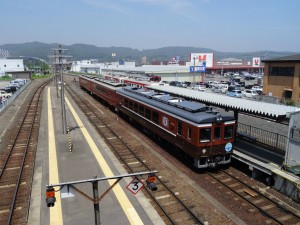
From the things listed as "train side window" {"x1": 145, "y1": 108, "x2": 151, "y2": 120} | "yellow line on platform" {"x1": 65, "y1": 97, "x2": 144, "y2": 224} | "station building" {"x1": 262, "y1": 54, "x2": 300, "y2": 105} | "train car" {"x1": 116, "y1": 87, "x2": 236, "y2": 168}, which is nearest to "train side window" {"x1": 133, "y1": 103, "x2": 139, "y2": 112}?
"train side window" {"x1": 145, "y1": 108, "x2": 151, "y2": 120}

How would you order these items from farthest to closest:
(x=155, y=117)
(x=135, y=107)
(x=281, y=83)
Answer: (x=281, y=83)
(x=135, y=107)
(x=155, y=117)

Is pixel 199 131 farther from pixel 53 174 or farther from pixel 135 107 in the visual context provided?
pixel 135 107

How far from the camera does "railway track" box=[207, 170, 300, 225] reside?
10672 millimetres

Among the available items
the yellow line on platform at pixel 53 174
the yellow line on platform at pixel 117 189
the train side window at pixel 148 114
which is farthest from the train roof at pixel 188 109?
the yellow line on platform at pixel 53 174

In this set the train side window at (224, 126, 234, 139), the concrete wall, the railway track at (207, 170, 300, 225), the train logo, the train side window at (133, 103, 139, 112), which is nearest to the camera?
the railway track at (207, 170, 300, 225)

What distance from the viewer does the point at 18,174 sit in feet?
49.4

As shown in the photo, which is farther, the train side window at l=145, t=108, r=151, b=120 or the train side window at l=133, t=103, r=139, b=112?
the train side window at l=133, t=103, r=139, b=112

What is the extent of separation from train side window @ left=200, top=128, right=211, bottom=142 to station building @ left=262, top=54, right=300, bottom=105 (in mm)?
29684

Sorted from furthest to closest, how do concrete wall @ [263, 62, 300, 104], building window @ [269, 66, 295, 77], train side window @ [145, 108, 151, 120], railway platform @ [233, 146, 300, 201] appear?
building window @ [269, 66, 295, 77] → concrete wall @ [263, 62, 300, 104] → train side window @ [145, 108, 151, 120] → railway platform @ [233, 146, 300, 201]

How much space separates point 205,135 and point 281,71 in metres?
34.4

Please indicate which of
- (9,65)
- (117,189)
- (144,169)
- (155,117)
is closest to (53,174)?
(117,189)

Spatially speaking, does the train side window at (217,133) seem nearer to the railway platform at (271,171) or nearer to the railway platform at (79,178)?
the railway platform at (271,171)

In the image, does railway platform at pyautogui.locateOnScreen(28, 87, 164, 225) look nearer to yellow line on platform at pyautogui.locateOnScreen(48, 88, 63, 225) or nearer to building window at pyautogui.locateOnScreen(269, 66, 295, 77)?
yellow line on platform at pyautogui.locateOnScreen(48, 88, 63, 225)

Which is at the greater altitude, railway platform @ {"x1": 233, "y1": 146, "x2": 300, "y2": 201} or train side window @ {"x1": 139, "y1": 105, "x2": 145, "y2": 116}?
train side window @ {"x1": 139, "y1": 105, "x2": 145, "y2": 116}
